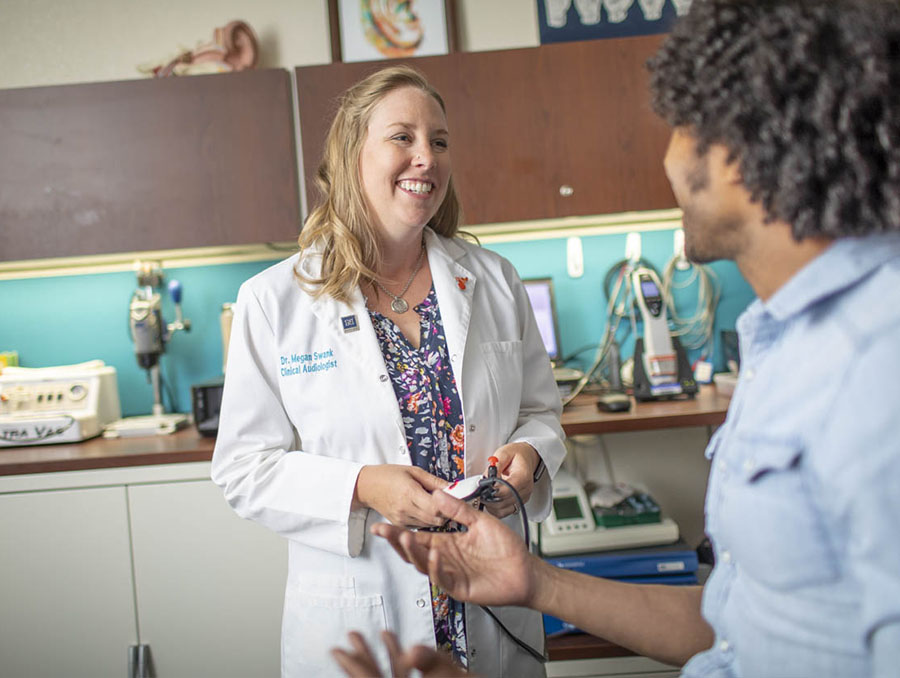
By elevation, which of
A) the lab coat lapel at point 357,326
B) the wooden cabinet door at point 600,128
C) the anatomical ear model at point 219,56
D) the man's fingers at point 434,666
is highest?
the anatomical ear model at point 219,56

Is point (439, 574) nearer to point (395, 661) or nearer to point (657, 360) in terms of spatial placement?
point (395, 661)

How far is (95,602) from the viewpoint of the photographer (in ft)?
6.88

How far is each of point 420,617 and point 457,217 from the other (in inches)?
34.9

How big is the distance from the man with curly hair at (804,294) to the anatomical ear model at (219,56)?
6.72ft

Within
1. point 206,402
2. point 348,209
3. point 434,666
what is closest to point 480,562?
point 434,666

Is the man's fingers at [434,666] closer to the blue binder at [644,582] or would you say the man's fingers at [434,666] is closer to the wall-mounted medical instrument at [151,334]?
the blue binder at [644,582]

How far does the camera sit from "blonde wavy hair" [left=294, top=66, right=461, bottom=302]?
1.42 meters

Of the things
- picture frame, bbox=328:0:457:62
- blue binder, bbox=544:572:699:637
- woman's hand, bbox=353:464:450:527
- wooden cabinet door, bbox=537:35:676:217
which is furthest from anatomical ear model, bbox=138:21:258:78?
blue binder, bbox=544:572:699:637

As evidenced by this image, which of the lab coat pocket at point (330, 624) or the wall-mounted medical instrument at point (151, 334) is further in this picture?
the wall-mounted medical instrument at point (151, 334)

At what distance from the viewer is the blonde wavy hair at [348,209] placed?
4.66 ft

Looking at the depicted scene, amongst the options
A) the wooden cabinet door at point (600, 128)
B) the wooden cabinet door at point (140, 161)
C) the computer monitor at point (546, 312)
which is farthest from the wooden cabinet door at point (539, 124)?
the computer monitor at point (546, 312)

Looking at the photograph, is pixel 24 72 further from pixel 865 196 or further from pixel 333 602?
pixel 865 196

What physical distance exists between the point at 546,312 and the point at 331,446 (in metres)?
1.51

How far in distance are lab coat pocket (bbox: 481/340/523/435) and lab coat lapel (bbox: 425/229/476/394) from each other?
2.7 inches
